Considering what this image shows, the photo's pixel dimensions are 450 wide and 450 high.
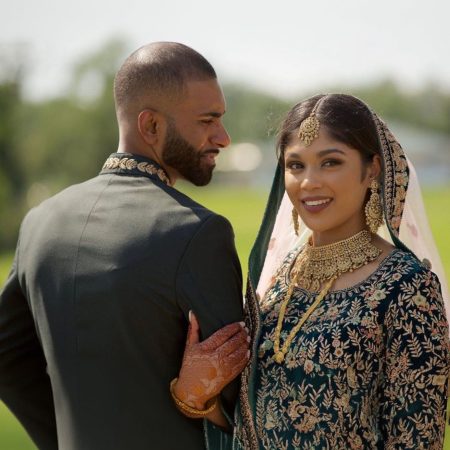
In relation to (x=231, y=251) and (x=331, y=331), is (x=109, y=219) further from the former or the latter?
(x=331, y=331)

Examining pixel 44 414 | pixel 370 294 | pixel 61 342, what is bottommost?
pixel 44 414

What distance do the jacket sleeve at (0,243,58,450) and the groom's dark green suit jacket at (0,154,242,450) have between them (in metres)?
0.27

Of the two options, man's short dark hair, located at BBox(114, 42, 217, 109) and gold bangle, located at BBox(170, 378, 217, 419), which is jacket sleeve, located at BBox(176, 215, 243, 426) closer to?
gold bangle, located at BBox(170, 378, 217, 419)

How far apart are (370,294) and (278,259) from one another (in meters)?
0.70

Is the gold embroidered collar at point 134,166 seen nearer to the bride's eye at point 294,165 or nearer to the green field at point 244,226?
the bride's eye at point 294,165

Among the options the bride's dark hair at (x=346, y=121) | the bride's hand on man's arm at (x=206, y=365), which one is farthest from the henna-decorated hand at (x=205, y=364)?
the bride's dark hair at (x=346, y=121)

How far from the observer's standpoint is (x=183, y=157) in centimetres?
333

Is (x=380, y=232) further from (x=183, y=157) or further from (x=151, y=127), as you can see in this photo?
(x=151, y=127)

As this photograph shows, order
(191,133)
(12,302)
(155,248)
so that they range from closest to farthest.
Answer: (155,248)
(191,133)
(12,302)

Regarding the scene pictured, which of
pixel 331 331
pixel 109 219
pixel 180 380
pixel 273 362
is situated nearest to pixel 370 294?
pixel 331 331

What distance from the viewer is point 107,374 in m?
3.12

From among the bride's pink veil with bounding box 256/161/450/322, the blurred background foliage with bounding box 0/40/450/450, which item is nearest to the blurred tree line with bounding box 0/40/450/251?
the blurred background foliage with bounding box 0/40/450/450

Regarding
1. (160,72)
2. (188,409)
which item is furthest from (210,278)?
(160,72)

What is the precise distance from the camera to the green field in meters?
8.57
